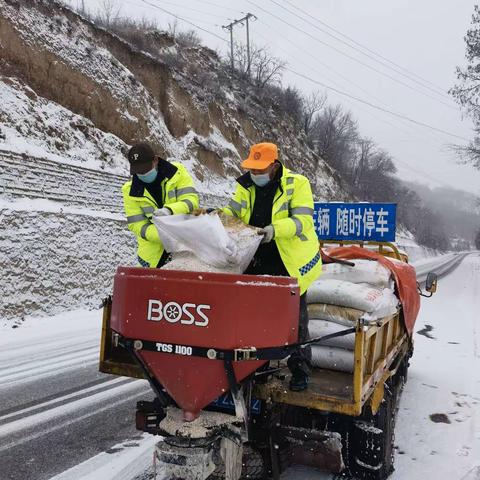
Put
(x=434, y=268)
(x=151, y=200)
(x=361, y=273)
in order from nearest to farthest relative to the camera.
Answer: (x=151, y=200), (x=361, y=273), (x=434, y=268)

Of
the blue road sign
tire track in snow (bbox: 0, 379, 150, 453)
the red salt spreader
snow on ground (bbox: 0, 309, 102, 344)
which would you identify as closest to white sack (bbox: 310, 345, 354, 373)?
the red salt spreader

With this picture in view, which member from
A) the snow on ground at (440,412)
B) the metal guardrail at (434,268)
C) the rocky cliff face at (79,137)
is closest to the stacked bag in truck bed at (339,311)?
the snow on ground at (440,412)

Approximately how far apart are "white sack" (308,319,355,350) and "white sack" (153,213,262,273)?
1.08 m

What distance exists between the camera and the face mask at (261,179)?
11.3 ft

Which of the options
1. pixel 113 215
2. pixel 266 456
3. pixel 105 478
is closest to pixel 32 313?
pixel 113 215

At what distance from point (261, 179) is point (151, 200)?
39.4 inches

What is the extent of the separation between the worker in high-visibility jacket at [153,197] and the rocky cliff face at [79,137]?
639cm

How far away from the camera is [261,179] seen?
11.4 feet

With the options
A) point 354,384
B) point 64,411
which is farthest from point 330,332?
point 64,411

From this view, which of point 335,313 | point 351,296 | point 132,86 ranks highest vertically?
point 132,86

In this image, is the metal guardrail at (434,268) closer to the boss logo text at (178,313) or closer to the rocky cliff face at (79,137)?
the rocky cliff face at (79,137)

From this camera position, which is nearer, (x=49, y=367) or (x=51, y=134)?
(x=49, y=367)

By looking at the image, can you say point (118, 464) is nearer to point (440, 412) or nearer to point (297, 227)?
point (297, 227)

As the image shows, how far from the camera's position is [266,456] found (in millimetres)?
3234
